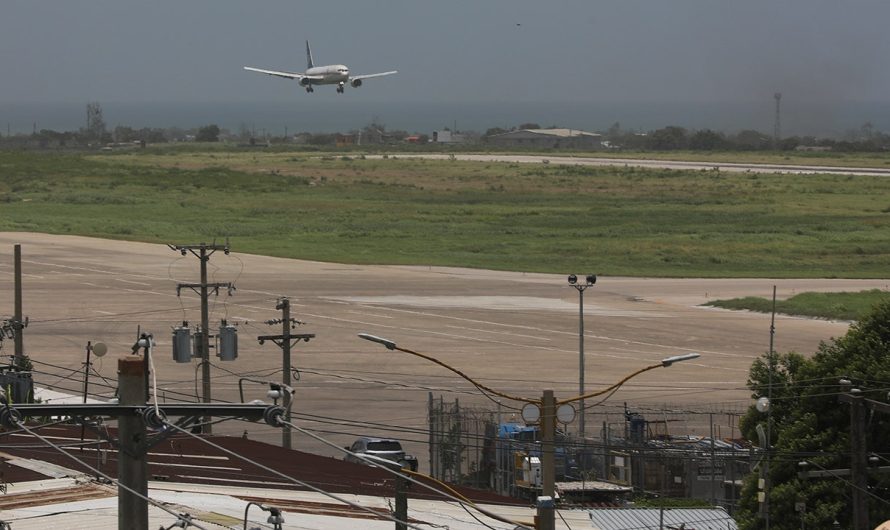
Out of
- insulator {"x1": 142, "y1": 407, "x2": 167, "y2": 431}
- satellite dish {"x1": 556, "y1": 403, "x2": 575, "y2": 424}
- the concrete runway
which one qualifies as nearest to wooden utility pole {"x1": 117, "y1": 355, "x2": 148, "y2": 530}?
insulator {"x1": 142, "y1": 407, "x2": 167, "y2": 431}

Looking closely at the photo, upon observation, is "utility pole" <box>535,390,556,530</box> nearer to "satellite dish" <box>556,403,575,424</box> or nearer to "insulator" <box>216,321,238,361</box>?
"satellite dish" <box>556,403,575,424</box>

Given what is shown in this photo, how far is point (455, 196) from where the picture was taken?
194 meters

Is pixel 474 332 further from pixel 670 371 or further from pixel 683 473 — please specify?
pixel 683 473

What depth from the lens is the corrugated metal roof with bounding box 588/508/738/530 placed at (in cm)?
3722

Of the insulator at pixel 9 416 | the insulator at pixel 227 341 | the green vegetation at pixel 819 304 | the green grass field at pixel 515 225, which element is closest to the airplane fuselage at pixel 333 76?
the green grass field at pixel 515 225

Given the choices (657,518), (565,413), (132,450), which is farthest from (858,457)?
(132,450)

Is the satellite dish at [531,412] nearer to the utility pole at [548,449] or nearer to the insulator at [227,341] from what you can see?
the utility pole at [548,449]

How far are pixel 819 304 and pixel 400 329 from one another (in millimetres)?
26485

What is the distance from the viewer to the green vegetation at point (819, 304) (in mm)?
87312

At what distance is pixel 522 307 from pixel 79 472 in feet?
193

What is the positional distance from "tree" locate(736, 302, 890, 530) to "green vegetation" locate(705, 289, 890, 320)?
43.8 m

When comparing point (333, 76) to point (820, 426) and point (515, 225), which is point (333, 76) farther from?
point (820, 426)

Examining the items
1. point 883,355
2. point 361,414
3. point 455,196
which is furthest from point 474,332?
point 455,196

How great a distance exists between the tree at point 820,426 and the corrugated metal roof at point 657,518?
1.50m
